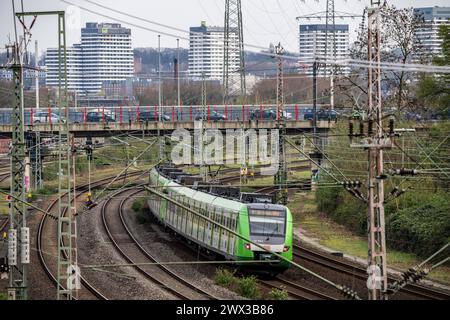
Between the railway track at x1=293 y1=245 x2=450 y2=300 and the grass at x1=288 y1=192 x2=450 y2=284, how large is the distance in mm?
1644

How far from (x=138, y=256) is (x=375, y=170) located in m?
16.6

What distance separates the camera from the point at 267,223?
27.7 metres

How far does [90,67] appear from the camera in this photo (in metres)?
198

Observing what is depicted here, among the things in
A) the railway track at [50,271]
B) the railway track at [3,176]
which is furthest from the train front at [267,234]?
the railway track at [3,176]

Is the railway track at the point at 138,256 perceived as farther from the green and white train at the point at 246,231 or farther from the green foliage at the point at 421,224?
the green foliage at the point at 421,224

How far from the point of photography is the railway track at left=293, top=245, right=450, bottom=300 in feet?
82.1

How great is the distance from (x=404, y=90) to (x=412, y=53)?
2716 mm

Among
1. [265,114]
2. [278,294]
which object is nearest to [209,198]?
[278,294]

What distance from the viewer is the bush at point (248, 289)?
25.3 meters

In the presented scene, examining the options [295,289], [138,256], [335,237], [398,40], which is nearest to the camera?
[295,289]

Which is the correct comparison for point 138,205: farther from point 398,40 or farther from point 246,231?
point 246,231
